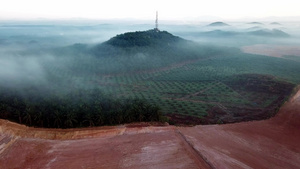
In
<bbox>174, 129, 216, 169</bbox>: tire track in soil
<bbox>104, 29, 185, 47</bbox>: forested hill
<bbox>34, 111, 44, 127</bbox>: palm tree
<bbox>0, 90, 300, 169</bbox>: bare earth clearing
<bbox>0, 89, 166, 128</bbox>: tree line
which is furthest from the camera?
<bbox>104, 29, 185, 47</bbox>: forested hill

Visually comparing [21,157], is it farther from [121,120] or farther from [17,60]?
[17,60]

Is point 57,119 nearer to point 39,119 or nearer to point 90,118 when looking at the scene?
point 39,119

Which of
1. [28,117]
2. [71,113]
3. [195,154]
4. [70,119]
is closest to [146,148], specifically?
[195,154]

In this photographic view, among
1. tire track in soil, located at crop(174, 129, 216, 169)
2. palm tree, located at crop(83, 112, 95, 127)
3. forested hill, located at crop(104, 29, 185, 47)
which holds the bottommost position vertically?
tire track in soil, located at crop(174, 129, 216, 169)

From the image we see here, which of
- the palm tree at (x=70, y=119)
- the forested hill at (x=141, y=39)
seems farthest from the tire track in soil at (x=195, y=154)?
the forested hill at (x=141, y=39)

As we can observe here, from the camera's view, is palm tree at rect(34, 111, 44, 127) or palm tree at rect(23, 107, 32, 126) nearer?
palm tree at rect(23, 107, 32, 126)

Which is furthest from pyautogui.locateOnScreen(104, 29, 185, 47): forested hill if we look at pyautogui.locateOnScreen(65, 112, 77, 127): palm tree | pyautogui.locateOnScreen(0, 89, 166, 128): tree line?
pyautogui.locateOnScreen(65, 112, 77, 127): palm tree

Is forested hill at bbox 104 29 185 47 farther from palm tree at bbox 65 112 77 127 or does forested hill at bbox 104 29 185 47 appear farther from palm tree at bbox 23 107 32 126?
palm tree at bbox 23 107 32 126
